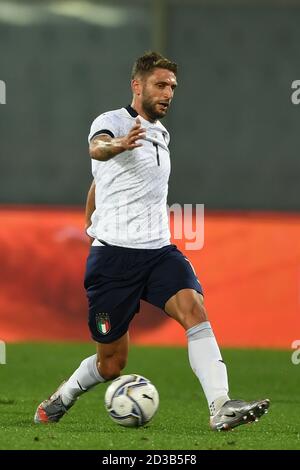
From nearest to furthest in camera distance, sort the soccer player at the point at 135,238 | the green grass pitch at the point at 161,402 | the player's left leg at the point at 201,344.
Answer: the green grass pitch at the point at 161,402 < the player's left leg at the point at 201,344 < the soccer player at the point at 135,238

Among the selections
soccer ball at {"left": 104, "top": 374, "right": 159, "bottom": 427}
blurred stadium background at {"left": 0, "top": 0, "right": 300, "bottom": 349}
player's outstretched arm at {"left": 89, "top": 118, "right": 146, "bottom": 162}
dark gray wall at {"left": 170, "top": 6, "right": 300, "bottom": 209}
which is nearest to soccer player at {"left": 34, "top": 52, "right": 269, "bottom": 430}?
player's outstretched arm at {"left": 89, "top": 118, "right": 146, "bottom": 162}

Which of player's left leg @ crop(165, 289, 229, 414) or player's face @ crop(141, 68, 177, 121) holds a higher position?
player's face @ crop(141, 68, 177, 121)

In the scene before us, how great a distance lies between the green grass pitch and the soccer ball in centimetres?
7

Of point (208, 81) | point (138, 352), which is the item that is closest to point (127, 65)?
point (208, 81)

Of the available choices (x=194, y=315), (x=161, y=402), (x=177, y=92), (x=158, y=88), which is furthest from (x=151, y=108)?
(x=177, y=92)

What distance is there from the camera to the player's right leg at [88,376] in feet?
22.6

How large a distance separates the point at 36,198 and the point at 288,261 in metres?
6.67

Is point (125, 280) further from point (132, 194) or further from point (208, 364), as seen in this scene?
point (208, 364)

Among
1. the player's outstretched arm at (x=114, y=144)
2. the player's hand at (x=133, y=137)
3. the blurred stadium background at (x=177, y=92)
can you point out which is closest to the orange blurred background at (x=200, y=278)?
the blurred stadium background at (x=177, y=92)

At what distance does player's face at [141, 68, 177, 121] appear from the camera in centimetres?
677

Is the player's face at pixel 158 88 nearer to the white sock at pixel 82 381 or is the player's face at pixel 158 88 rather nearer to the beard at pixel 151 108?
the beard at pixel 151 108

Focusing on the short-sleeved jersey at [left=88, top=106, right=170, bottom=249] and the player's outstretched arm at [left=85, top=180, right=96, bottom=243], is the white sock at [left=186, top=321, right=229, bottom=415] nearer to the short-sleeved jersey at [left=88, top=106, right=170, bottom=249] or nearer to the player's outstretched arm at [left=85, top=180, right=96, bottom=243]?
the short-sleeved jersey at [left=88, top=106, right=170, bottom=249]
